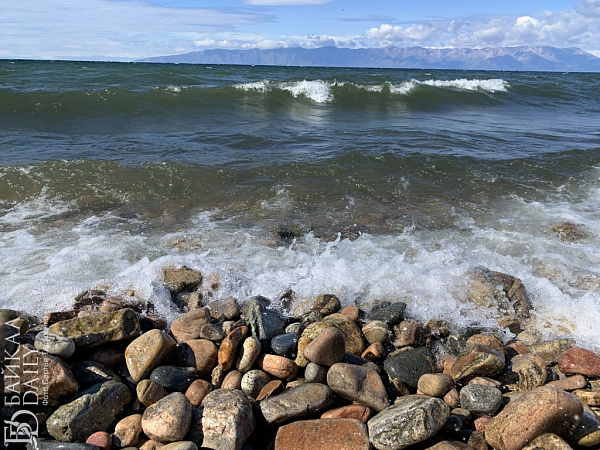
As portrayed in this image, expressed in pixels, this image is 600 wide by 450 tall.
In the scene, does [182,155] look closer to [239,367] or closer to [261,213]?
[261,213]

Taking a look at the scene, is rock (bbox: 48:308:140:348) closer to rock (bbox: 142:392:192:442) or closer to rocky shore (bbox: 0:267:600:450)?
rocky shore (bbox: 0:267:600:450)

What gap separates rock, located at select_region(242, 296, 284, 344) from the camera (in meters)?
3.62

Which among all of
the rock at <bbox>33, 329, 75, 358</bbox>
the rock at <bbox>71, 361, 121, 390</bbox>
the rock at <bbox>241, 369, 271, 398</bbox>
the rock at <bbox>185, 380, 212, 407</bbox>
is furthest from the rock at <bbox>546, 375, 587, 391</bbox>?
the rock at <bbox>33, 329, 75, 358</bbox>

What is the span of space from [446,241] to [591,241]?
6.72 feet

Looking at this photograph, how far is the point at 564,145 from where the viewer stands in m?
11.9

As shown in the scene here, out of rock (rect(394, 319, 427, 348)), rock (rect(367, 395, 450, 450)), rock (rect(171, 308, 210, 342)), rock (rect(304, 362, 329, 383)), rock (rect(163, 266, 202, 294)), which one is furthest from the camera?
rock (rect(163, 266, 202, 294))

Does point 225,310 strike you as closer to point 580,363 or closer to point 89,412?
point 89,412

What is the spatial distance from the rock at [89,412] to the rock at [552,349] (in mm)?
3257

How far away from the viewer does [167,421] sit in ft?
8.58

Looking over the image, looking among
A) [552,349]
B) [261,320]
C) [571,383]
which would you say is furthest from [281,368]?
[552,349]

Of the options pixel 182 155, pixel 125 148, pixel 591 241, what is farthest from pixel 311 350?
pixel 125 148

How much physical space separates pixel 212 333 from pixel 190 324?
0.29 meters

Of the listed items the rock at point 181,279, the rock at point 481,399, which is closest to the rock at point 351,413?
the rock at point 481,399

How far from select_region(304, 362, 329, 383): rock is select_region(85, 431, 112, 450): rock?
1.35m
